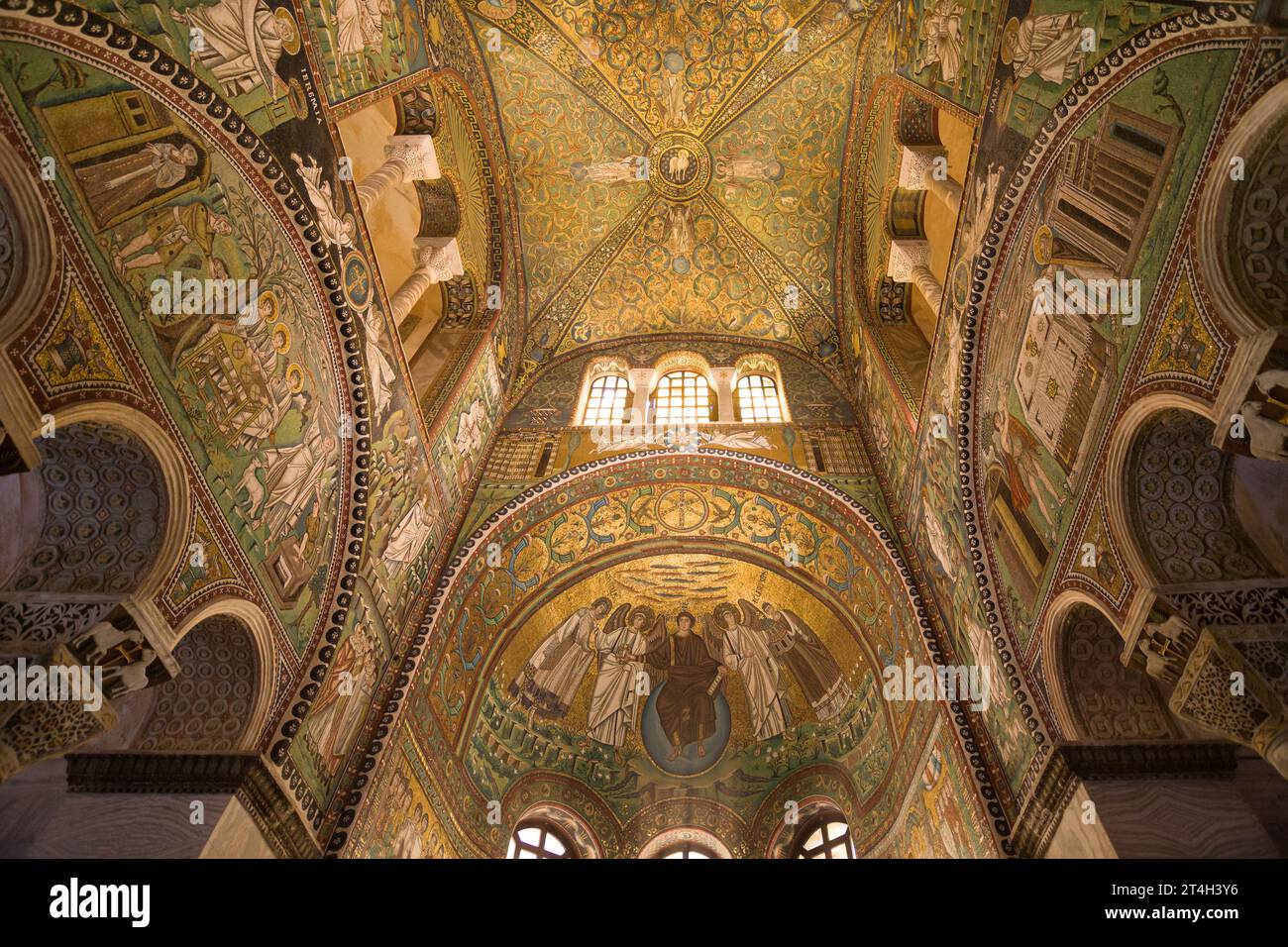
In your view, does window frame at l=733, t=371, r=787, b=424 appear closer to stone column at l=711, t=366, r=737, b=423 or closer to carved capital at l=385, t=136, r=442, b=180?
stone column at l=711, t=366, r=737, b=423

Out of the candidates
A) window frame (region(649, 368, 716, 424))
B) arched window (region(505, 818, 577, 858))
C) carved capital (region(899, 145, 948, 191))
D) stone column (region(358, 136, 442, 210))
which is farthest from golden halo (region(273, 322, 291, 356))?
carved capital (region(899, 145, 948, 191))

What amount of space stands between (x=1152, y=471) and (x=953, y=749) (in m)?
3.30

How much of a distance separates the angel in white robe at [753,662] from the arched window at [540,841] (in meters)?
3.04

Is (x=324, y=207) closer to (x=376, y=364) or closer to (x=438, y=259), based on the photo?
(x=376, y=364)

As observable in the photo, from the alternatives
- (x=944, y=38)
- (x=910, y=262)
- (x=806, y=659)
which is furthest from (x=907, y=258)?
(x=806, y=659)

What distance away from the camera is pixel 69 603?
5.21 m

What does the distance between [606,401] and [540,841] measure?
633 cm

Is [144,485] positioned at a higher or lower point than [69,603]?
higher

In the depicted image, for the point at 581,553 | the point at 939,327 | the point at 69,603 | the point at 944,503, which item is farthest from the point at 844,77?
the point at 69,603

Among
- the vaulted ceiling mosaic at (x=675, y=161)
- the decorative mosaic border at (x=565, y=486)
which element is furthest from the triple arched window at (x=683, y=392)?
the decorative mosaic border at (x=565, y=486)

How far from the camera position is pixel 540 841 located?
1030 cm

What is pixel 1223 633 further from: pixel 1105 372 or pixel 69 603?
pixel 69 603

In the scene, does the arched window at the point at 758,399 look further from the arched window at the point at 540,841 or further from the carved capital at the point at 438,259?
the arched window at the point at 540,841

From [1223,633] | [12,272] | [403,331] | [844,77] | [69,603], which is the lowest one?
[1223,633]
